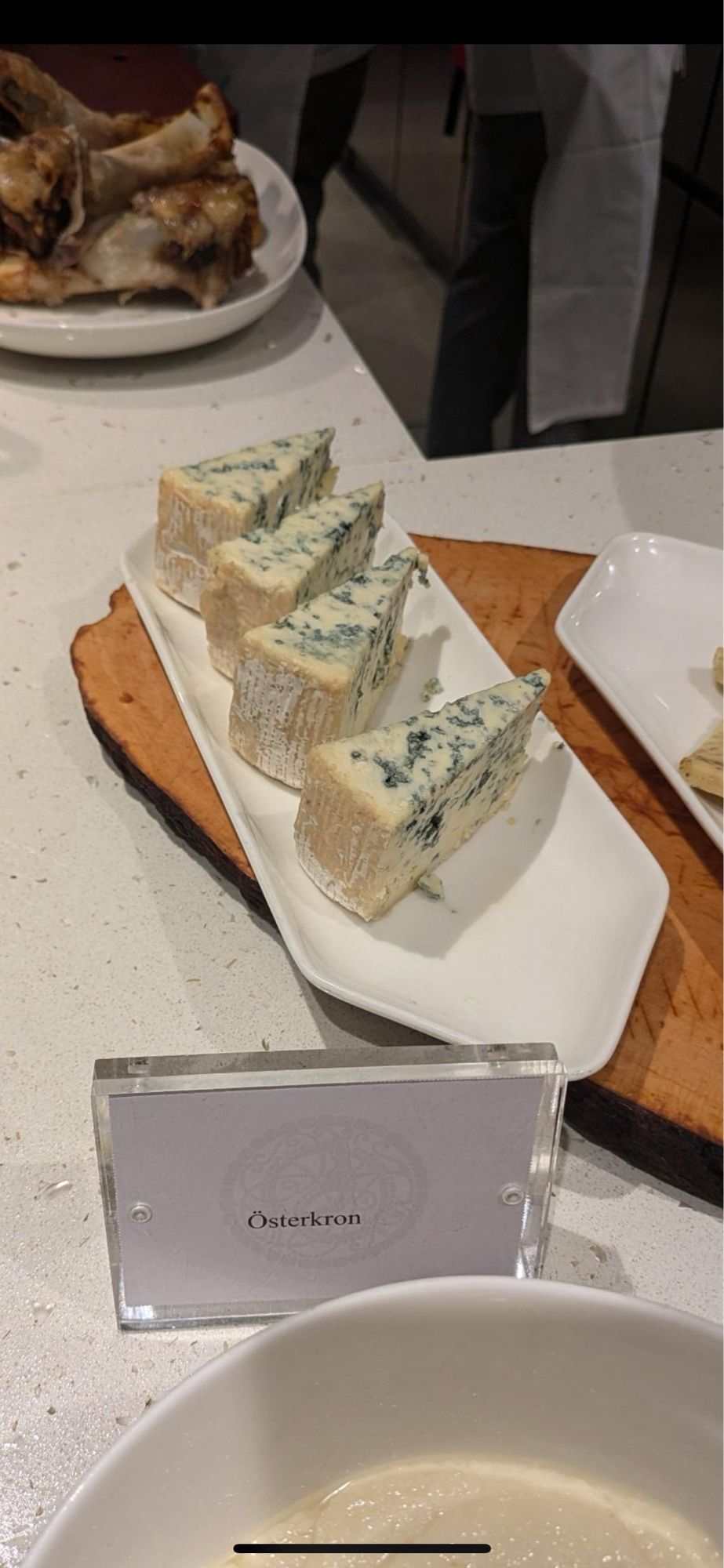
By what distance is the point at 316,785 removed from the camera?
Answer: 0.70 metres

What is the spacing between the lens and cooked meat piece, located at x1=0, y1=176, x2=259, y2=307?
1217 millimetres

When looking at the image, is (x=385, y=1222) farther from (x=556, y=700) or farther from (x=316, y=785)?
(x=556, y=700)

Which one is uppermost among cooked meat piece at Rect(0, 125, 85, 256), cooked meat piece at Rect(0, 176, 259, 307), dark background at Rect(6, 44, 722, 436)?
cooked meat piece at Rect(0, 125, 85, 256)

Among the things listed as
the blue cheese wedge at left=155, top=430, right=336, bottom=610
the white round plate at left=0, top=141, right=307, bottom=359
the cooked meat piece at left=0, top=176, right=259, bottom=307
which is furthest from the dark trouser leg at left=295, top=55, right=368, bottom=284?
the blue cheese wedge at left=155, top=430, right=336, bottom=610

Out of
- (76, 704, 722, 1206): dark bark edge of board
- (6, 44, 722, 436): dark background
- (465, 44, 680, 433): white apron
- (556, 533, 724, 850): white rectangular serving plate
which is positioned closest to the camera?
(76, 704, 722, 1206): dark bark edge of board

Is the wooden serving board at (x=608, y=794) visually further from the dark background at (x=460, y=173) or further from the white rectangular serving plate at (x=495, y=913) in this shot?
the dark background at (x=460, y=173)

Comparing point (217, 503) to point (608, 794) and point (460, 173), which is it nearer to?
point (608, 794)

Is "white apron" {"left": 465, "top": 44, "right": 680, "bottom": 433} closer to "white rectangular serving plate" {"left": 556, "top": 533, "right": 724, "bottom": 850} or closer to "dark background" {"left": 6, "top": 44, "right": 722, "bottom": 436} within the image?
"dark background" {"left": 6, "top": 44, "right": 722, "bottom": 436}

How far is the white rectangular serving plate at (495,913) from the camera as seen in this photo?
66cm

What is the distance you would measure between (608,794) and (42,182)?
2.55 feet

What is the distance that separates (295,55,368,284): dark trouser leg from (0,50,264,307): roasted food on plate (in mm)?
598

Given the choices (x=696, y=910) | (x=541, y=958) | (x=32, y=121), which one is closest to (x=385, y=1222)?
(x=541, y=958)

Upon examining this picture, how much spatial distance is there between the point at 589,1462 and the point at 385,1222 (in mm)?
129

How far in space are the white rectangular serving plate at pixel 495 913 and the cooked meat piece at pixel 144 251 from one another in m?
0.54
